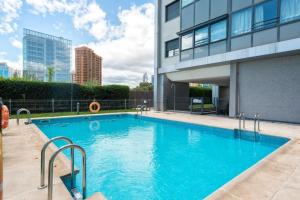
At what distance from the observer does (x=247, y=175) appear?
3.23m

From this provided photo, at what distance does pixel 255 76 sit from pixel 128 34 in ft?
36.4

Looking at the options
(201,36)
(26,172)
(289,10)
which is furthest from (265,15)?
(26,172)

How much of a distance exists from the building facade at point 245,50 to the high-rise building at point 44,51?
83.9ft

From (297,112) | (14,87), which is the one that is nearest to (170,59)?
(297,112)

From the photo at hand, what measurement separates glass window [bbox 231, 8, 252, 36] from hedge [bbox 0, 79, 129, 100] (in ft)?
35.2

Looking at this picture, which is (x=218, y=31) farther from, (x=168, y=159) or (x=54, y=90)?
(x=54, y=90)

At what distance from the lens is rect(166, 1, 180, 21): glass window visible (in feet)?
49.6

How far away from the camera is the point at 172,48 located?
15.6 m

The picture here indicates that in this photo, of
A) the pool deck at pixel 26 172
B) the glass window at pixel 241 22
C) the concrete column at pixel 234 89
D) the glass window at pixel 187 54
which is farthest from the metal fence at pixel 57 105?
the glass window at pixel 241 22

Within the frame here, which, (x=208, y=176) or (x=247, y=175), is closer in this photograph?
(x=247, y=175)

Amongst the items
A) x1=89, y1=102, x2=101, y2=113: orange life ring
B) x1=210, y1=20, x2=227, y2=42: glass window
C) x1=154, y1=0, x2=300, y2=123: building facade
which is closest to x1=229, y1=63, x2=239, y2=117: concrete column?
x1=154, y1=0, x2=300, y2=123: building facade

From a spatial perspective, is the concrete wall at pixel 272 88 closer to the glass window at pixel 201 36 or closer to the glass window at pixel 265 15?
the glass window at pixel 265 15

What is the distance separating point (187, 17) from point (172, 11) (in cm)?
255

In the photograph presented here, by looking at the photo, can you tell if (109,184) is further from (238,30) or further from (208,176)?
(238,30)
